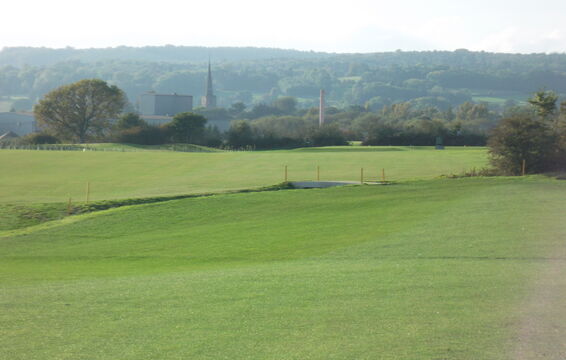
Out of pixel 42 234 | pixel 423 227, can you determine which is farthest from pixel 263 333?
pixel 42 234

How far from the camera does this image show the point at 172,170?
51.9m

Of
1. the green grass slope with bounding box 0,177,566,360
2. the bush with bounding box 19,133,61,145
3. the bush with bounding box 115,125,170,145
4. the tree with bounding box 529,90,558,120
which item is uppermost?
the tree with bounding box 529,90,558,120

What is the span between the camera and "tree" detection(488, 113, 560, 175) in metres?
38.6

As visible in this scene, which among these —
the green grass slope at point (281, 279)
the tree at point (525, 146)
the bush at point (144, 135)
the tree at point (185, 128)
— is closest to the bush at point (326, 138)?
the tree at point (185, 128)

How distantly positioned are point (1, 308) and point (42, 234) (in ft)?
46.0

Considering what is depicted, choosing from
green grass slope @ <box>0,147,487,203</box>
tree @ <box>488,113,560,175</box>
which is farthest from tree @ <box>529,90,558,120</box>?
tree @ <box>488,113,560,175</box>

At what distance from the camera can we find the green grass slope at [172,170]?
39.2 m

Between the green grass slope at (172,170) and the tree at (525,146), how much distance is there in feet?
19.6

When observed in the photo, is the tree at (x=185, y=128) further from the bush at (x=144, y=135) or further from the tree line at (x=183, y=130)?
the bush at (x=144, y=135)

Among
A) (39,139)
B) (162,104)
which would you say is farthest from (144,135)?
(162,104)

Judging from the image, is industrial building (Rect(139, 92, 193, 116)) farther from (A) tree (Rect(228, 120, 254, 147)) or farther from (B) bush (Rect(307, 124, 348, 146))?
(B) bush (Rect(307, 124, 348, 146))

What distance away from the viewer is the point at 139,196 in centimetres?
3494

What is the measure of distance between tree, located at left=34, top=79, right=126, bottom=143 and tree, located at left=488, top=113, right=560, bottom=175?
78303 mm

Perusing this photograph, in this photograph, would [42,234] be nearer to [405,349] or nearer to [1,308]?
[1,308]
